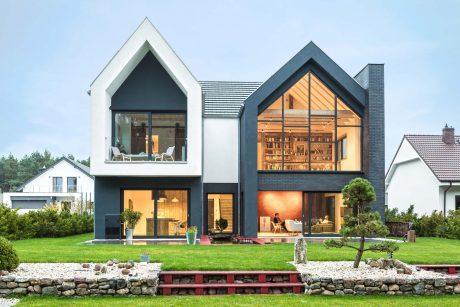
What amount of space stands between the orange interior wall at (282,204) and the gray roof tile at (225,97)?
427 centimetres

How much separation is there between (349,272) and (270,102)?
36.5 feet

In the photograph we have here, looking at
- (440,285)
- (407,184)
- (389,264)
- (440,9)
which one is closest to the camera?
(440,285)

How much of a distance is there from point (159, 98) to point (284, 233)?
8.25m

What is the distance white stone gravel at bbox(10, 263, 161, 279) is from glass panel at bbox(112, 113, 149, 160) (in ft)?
29.7

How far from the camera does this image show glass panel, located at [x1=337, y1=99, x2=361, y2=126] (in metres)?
21.6

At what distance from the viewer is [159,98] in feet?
70.1

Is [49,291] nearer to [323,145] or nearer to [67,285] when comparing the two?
[67,285]

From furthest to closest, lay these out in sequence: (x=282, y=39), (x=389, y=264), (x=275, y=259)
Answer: (x=282, y=39), (x=275, y=259), (x=389, y=264)

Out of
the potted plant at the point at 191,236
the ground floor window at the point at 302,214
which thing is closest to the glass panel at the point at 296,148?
the ground floor window at the point at 302,214

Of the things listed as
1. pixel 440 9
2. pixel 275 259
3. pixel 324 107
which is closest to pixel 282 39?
pixel 440 9

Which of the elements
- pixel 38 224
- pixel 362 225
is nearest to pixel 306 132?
pixel 362 225

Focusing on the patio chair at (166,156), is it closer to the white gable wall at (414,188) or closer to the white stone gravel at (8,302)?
the white stone gravel at (8,302)

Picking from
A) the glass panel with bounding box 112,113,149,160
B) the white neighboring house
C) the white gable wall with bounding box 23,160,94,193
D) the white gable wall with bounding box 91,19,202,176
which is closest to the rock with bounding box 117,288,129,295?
the white gable wall with bounding box 91,19,202,176

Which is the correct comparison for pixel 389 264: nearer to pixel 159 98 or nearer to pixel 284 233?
pixel 284 233
